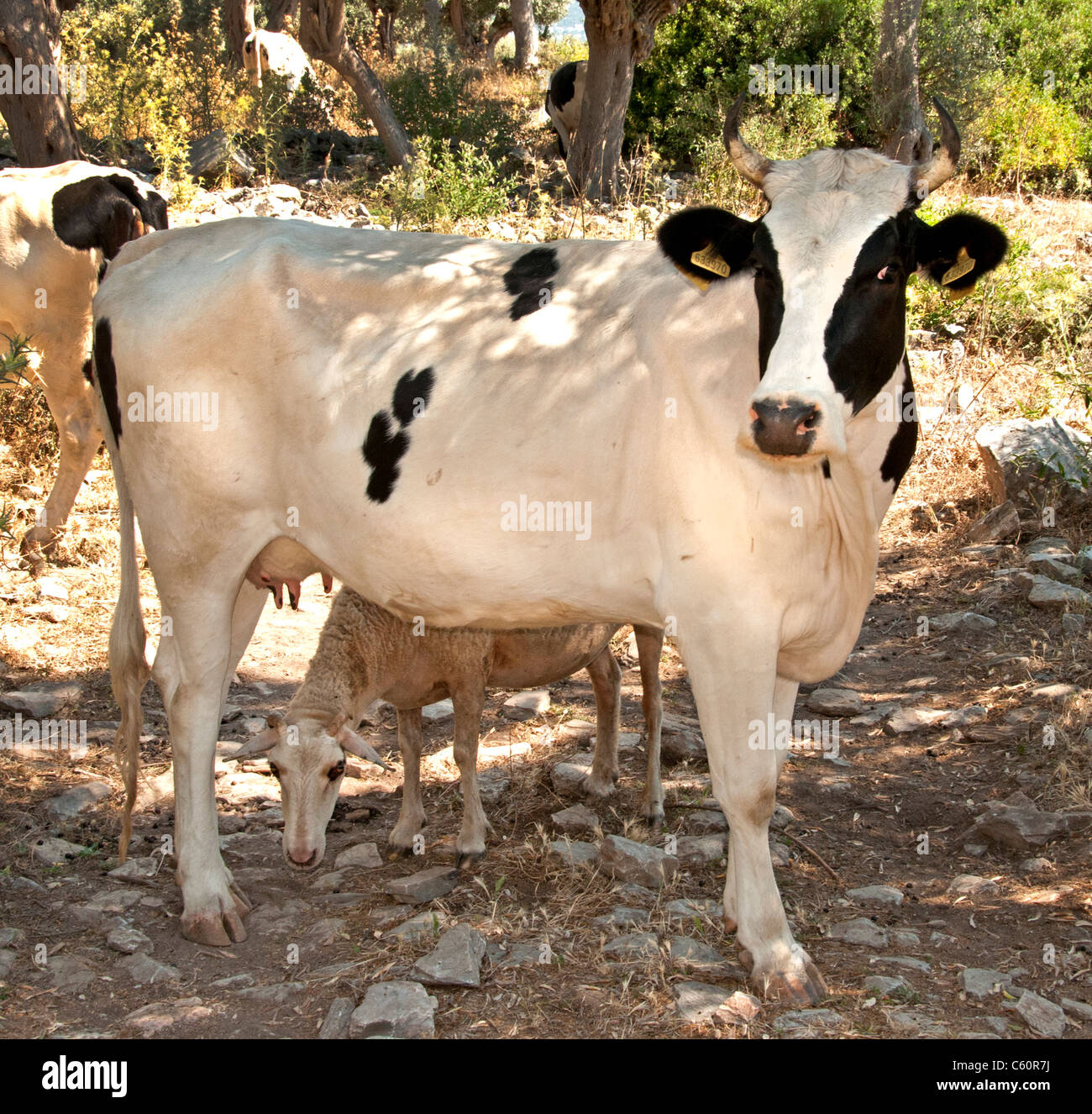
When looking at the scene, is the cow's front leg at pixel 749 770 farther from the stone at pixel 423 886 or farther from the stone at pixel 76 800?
the stone at pixel 76 800

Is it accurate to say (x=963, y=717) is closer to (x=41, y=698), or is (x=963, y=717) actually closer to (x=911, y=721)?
(x=911, y=721)

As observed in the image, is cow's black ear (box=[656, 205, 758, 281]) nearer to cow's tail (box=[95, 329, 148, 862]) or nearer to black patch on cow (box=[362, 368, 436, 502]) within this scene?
black patch on cow (box=[362, 368, 436, 502])

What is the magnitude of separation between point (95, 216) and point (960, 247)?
7.27 meters

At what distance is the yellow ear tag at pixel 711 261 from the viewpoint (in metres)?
4.12

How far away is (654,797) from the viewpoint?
5.93 m

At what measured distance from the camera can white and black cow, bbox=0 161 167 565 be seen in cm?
898

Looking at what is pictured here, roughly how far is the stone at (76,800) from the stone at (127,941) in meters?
1.13

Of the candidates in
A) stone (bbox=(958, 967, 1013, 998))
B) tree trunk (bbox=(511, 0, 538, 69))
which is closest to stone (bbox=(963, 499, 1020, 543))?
stone (bbox=(958, 967, 1013, 998))

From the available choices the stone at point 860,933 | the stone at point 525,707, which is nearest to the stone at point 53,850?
the stone at point 525,707

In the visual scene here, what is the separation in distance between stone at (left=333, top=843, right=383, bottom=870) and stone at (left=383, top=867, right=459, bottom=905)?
0.88 feet

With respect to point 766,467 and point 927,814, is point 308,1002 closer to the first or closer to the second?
point 766,467

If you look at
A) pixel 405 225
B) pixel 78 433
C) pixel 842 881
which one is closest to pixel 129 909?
pixel 842 881

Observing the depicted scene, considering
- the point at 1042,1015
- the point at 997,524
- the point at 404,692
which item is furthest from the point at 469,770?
the point at 997,524

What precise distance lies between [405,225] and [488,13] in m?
28.1
